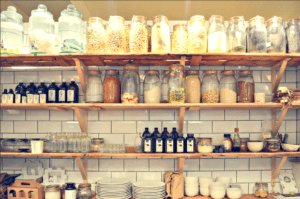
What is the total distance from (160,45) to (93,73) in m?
0.63

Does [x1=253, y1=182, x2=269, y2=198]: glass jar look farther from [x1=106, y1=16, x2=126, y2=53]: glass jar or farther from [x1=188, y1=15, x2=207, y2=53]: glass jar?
[x1=106, y1=16, x2=126, y2=53]: glass jar

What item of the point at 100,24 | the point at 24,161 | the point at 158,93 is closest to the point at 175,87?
the point at 158,93

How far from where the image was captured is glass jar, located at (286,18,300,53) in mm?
1938

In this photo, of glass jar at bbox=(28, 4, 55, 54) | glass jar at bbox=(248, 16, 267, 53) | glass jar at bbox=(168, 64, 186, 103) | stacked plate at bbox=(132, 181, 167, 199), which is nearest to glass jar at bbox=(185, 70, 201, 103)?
glass jar at bbox=(168, 64, 186, 103)

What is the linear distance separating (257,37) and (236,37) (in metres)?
0.16

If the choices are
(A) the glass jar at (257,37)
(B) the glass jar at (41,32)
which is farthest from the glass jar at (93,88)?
(A) the glass jar at (257,37)

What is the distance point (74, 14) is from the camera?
6.54 ft

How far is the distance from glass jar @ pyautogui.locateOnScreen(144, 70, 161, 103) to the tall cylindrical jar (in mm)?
A: 609

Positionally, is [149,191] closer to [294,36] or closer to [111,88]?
[111,88]

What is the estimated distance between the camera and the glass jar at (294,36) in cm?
194

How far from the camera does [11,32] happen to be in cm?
197

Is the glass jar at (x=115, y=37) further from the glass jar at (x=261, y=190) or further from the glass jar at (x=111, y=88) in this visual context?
the glass jar at (x=261, y=190)

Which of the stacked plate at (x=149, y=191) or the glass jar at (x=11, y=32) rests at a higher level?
the glass jar at (x=11, y=32)

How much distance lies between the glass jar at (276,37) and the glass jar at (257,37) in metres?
0.06
